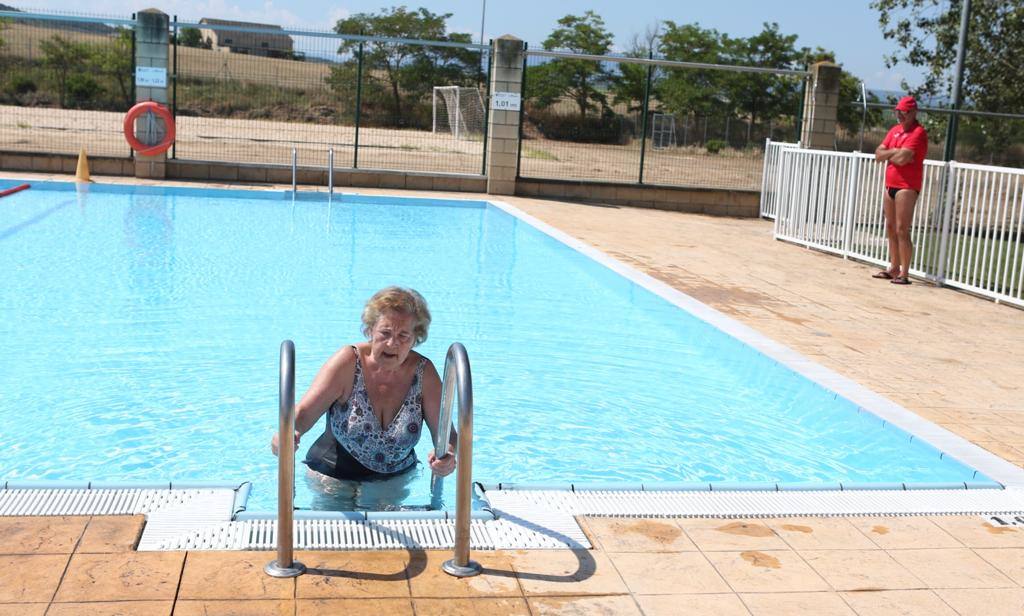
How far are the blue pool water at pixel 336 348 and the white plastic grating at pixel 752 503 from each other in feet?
1.77

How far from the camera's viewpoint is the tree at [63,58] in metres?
24.2

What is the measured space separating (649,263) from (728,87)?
60.2ft

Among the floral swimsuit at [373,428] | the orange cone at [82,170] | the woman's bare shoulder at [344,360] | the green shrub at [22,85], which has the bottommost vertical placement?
the floral swimsuit at [373,428]

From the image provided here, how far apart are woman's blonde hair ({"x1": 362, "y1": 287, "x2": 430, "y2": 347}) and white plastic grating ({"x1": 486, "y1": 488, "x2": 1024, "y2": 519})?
Answer: 71 cm

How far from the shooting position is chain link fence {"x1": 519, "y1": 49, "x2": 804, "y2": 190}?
20750mm

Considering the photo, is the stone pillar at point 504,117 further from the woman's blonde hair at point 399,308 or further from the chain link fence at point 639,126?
the woman's blonde hair at point 399,308

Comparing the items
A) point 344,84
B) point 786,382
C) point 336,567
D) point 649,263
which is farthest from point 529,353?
point 344,84

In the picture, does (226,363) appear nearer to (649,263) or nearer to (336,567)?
(336,567)

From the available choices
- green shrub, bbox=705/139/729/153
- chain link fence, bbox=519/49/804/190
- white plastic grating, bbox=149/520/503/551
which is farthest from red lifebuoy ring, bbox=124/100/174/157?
white plastic grating, bbox=149/520/503/551

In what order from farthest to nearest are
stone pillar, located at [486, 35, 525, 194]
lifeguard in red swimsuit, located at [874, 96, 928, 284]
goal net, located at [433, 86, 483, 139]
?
goal net, located at [433, 86, 483, 139], stone pillar, located at [486, 35, 525, 194], lifeguard in red swimsuit, located at [874, 96, 928, 284]

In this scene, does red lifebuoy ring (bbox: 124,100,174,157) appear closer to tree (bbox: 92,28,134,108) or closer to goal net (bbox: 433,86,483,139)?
tree (bbox: 92,28,134,108)

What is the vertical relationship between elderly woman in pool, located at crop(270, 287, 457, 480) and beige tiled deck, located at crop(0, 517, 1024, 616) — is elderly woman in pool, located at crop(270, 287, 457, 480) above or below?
above

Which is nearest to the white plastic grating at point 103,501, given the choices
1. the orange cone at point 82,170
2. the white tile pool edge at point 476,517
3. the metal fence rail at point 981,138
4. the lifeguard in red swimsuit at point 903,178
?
the white tile pool edge at point 476,517

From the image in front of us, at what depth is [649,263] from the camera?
11.0 metres
